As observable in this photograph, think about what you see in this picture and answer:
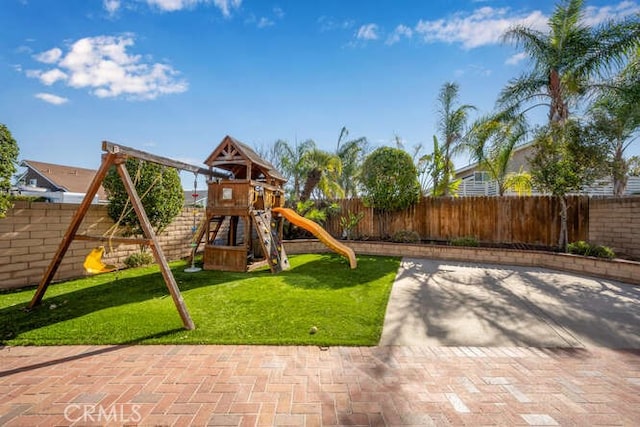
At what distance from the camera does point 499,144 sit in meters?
10.5

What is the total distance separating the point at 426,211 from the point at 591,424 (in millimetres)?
9309

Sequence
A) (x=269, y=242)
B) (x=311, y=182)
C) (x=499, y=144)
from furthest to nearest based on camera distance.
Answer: (x=311, y=182) → (x=499, y=144) → (x=269, y=242)

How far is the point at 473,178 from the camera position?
61.0ft

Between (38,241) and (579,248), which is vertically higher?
(38,241)

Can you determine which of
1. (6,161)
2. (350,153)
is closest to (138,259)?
(6,161)

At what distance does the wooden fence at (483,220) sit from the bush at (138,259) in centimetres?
785

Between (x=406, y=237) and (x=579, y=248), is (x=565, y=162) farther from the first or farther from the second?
(x=406, y=237)

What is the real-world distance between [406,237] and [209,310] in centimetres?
801

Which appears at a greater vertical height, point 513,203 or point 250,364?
point 513,203

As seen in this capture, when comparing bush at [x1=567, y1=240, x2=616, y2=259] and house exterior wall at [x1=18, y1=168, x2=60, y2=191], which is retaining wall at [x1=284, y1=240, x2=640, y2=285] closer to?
bush at [x1=567, y1=240, x2=616, y2=259]

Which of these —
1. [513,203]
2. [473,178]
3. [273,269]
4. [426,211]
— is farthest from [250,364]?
[473,178]

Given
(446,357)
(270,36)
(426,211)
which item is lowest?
(446,357)

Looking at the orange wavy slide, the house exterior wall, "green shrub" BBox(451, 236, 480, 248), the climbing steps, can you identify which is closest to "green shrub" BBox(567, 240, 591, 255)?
"green shrub" BBox(451, 236, 480, 248)

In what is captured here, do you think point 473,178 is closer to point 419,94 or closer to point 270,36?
point 419,94
